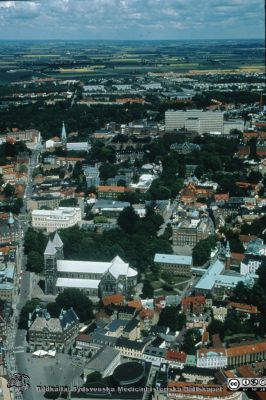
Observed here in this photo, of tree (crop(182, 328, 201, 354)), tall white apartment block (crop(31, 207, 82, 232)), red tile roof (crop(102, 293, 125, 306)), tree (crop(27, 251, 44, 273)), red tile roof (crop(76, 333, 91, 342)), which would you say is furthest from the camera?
tall white apartment block (crop(31, 207, 82, 232))

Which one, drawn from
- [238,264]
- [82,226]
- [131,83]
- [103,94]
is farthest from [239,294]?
[131,83]

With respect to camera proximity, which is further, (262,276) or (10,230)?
(10,230)

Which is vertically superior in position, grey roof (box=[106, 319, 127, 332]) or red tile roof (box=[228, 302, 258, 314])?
grey roof (box=[106, 319, 127, 332])

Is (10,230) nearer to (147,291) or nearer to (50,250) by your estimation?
(50,250)

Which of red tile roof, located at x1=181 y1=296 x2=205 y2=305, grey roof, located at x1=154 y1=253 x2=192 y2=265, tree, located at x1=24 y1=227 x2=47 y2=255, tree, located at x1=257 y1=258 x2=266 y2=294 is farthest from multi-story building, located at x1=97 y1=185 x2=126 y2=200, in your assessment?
red tile roof, located at x1=181 y1=296 x2=205 y2=305

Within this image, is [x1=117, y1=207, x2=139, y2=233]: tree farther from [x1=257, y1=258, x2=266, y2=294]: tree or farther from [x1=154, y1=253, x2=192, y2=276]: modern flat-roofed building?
[x1=257, y1=258, x2=266, y2=294]: tree

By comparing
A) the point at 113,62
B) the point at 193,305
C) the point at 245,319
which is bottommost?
the point at 245,319

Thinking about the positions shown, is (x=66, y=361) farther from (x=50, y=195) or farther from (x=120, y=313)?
(x=50, y=195)

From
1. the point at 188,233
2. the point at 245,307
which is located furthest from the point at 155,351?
the point at 188,233
